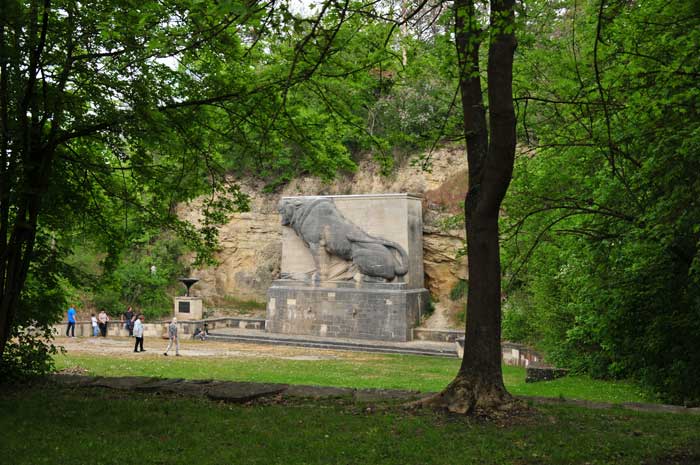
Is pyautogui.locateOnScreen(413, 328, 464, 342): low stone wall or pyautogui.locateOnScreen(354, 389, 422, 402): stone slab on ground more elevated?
pyautogui.locateOnScreen(354, 389, 422, 402): stone slab on ground

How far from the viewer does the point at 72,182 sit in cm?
905

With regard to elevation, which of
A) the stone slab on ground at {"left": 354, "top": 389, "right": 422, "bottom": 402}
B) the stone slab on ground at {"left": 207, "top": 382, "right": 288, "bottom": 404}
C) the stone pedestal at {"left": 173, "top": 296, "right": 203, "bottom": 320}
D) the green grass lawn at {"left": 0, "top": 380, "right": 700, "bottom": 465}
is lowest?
the green grass lawn at {"left": 0, "top": 380, "right": 700, "bottom": 465}

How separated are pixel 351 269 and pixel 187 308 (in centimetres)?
821

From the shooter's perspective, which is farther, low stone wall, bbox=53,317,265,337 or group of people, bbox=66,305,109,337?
low stone wall, bbox=53,317,265,337

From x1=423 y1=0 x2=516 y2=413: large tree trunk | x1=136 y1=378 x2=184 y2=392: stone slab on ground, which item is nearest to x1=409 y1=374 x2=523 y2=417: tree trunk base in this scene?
x1=423 y1=0 x2=516 y2=413: large tree trunk

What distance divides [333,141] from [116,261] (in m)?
3.88

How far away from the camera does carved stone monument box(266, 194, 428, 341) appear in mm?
24703

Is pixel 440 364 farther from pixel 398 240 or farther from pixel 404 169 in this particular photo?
pixel 404 169

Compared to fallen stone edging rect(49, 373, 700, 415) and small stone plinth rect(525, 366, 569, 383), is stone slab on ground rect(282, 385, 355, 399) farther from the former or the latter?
small stone plinth rect(525, 366, 569, 383)

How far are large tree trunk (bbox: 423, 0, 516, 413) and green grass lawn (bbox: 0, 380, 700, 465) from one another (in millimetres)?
426

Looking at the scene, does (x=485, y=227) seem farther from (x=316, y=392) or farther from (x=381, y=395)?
(x=316, y=392)

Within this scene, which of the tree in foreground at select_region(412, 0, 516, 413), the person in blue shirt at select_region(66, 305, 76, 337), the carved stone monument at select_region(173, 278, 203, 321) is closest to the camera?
the tree in foreground at select_region(412, 0, 516, 413)

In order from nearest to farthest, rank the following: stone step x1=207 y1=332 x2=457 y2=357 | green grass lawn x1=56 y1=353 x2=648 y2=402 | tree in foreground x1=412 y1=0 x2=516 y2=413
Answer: tree in foreground x1=412 y1=0 x2=516 y2=413, green grass lawn x1=56 y1=353 x2=648 y2=402, stone step x1=207 y1=332 x2=457 y2=357

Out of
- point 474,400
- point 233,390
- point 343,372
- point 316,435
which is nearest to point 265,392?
point 233,390
